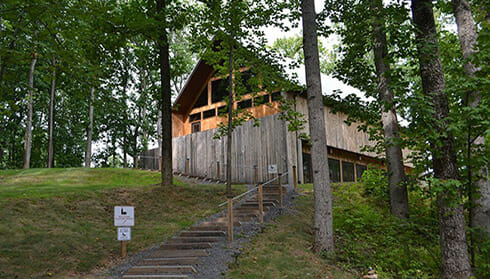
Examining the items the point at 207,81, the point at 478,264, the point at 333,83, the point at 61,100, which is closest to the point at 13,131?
the point at 61,100

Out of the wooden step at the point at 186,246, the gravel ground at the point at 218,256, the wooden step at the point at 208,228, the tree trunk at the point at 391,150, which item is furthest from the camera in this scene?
the tree trunk at the point at 391,150

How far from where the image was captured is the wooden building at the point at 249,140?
16.1m

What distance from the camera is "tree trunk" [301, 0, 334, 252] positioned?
25.3 ft

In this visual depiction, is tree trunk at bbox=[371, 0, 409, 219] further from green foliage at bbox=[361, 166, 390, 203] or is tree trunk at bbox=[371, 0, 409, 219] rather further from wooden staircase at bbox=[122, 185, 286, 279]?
wooden staircase at bbox=[122, 185, 286, 279]

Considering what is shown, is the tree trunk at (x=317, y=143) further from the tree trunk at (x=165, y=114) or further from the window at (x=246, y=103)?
the window at (x=246, y=103)

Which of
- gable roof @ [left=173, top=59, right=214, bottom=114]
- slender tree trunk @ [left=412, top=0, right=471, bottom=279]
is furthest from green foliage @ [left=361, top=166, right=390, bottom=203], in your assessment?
gable roof @ [left=173, top=59, right=214, bottom=114]

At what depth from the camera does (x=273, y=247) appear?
25.2 feet

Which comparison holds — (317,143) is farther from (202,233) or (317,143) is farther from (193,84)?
(193,84)

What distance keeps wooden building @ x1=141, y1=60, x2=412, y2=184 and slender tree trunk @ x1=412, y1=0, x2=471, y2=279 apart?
→ 7.14 m

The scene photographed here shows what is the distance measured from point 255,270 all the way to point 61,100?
1374 inches

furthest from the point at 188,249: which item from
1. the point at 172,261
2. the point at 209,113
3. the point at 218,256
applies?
the point at 209,113

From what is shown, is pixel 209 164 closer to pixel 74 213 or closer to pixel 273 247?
pixel 74 213

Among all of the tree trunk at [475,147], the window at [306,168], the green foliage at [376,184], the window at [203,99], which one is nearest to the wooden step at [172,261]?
the tree trunk at [475,147]

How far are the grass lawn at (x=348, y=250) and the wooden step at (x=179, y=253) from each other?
A: 97cm
